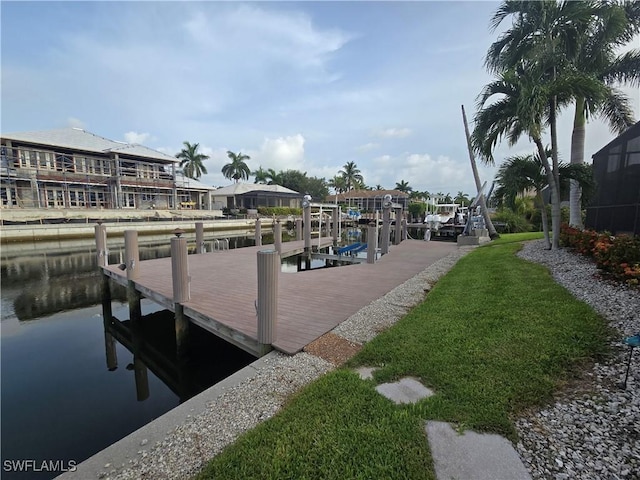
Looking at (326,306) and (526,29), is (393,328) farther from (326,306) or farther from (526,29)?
(526,29)

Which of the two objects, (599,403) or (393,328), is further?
(393,328)

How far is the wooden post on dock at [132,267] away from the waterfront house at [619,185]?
1355 cm

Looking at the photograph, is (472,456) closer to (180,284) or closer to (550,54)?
(180,284)

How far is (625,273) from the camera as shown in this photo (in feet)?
17.3

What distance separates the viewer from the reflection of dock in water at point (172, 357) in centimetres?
593

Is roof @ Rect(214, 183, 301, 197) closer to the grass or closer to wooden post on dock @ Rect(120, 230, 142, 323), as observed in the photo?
wooden post on dock @ Rect(120, 230, 142, 323)

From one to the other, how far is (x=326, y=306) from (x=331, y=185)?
218 ft

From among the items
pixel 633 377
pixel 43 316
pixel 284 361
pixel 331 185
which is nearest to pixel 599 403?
pixel 633 377

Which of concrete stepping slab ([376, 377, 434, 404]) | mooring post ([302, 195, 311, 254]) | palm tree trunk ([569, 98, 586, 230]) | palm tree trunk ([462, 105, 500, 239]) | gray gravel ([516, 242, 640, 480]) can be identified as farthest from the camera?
palm tree trunk ([462, 105, 500, 239])

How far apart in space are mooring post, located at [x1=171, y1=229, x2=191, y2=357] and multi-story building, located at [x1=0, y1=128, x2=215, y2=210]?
31.7 meters

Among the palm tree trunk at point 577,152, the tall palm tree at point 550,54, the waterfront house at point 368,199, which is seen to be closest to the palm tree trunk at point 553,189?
the tall palm tree at point 550,54

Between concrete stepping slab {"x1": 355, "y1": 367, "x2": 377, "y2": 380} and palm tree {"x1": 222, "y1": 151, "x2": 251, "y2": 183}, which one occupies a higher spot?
palm tree {"x1": 222, "y1": 151, "x2": 251, "y2": 183}

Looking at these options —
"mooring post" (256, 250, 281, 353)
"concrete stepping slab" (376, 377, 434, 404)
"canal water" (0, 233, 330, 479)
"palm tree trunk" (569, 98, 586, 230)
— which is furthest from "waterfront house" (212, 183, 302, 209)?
"concrete stepping slab" (376, 377, 434, 404)

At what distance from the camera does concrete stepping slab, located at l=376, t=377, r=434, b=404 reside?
308 cm
